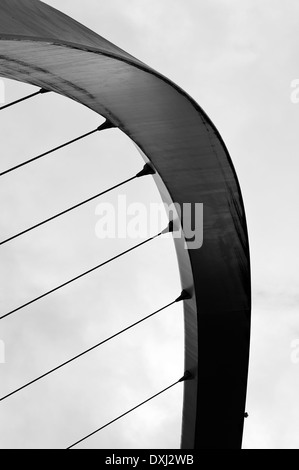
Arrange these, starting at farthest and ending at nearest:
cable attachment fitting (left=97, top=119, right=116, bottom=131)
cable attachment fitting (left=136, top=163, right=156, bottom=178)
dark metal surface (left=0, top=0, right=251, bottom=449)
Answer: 1. cable attachment fitting (left=136, top=163, right=156, bottom=178)
2. cable attachment fitting (left=97, top=119, right=116, bottom=131)
3. dark metal surface (left=0, top=0, right=251, bottom=449)

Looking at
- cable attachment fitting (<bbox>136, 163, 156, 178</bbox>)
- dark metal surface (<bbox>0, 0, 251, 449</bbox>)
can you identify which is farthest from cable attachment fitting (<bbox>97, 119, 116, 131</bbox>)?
cable attachment fitting (<bbox>136, 163, 156, 178</bbox>)

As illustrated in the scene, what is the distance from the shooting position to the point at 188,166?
1227 cm

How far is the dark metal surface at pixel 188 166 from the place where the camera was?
372 inches

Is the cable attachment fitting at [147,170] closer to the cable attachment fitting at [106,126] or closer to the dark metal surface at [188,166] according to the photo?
the dark metal surface at [188,166]

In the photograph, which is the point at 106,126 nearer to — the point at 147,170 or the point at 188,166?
the point at 147,170

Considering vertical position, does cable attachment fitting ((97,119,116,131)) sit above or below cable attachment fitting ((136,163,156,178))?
below

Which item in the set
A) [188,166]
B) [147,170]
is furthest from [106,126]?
[188,166]

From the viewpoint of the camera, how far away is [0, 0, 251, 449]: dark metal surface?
31.0 ft

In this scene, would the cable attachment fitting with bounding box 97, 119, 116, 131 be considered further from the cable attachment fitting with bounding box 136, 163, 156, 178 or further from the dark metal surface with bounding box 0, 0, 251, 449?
the cable attachment fitting with bounding box 136, 163, 156, 178
